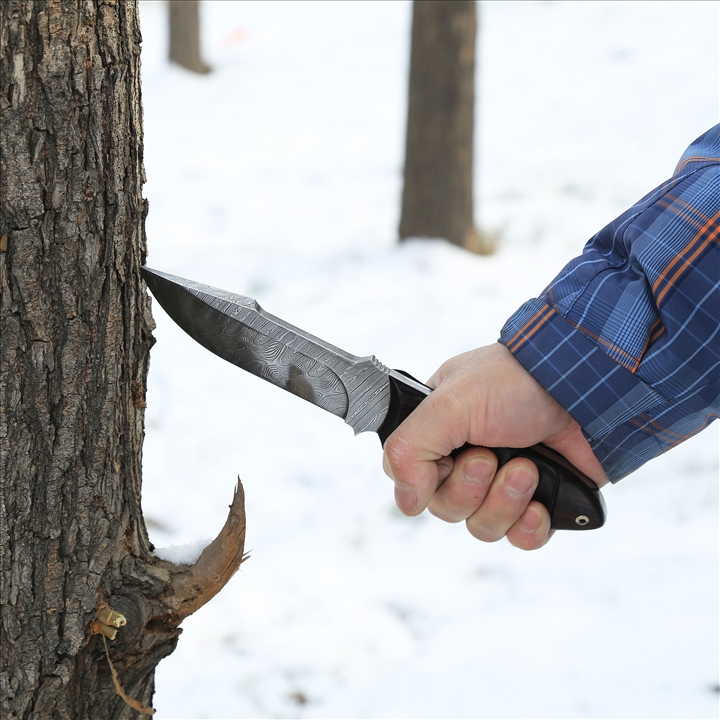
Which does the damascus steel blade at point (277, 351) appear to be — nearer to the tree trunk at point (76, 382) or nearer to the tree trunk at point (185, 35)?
the tree trunk at point (76, 382)

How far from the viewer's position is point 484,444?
180 cm

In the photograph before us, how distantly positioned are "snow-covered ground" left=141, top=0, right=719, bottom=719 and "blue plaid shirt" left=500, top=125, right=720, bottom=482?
1176 millimetres

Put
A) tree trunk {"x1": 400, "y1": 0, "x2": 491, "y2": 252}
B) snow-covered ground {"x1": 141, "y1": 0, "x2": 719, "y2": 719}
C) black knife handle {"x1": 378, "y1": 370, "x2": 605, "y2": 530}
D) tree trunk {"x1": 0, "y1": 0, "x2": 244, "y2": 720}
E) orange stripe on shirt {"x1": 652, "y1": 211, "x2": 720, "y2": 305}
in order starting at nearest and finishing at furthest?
tree trunk {"x1": 0, "y1": 0, "x2": 244, "y2": 720} < orange stripe on shirt {"x1": 652, "y1": 211, "x2": 720, "y2": 305} < black knife handle {"x1": 378, "y1": 370, "x2": 605, "y2": 530} < snow-covered ground {"x1": 141, "y1": 0, "x2": 719, "y2": 719} < tree trunk {"x1": 400, "y1": 0, "x2": 491, "y2": 252}

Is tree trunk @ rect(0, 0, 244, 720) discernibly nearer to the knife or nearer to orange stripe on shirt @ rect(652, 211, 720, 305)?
the knife

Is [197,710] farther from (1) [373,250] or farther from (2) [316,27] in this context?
(2) [316,27]

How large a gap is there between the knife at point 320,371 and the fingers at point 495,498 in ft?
0.09

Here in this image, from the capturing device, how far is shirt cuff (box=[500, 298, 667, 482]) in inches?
64.2

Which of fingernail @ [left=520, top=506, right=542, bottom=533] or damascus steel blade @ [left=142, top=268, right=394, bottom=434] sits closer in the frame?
damascus steel blade @ [left=142, top=268, right=394, bottom=434]

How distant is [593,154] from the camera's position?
7137 millimetres

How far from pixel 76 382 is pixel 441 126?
4.61 m

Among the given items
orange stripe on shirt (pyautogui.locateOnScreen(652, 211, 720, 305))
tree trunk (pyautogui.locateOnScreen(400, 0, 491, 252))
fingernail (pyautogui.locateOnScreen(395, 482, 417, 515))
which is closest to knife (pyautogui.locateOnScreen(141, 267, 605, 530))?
fingernail (pyautogui.locateOnScreen(395, 482, 417, 515))

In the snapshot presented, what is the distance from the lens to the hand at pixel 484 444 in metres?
1.72

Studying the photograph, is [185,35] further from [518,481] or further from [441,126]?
[518,481]

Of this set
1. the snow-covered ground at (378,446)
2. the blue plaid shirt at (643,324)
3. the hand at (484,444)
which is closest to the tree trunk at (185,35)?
the snow-covered ground at (378,446)
